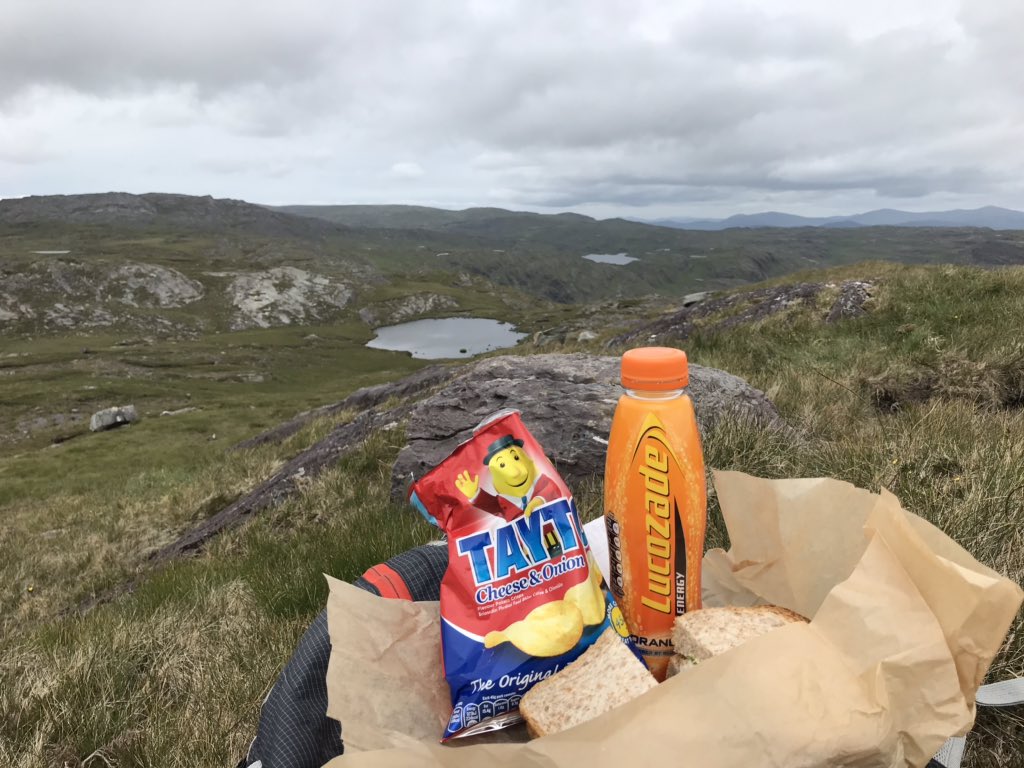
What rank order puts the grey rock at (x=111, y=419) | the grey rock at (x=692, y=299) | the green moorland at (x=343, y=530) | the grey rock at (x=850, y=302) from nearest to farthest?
the green moorland at (x=343, y=530) < the grey rock at (x=850, y=302) < the grey rock at (x=692, y=299) < the grey rock at (x=111, y=419)

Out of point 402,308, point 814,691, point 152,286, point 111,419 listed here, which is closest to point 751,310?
point 814,691

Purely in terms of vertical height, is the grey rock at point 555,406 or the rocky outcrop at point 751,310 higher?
the rocky outcrop at point 751,310

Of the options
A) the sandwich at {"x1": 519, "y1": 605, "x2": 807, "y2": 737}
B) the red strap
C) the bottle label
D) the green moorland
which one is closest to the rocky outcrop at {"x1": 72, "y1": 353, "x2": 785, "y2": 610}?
the green moorland

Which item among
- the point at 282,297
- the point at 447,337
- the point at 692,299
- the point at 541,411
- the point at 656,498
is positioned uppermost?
the point at 656,498

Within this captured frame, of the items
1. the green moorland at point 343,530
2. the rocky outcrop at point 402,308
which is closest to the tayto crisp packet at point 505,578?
the green moorland at point 343,530

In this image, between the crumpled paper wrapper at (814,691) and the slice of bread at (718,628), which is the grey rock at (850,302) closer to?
the slice of bread at (718,628)

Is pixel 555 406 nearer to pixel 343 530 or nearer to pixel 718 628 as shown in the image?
pixel 343 530

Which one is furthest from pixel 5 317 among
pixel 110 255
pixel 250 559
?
pixel 250 559
